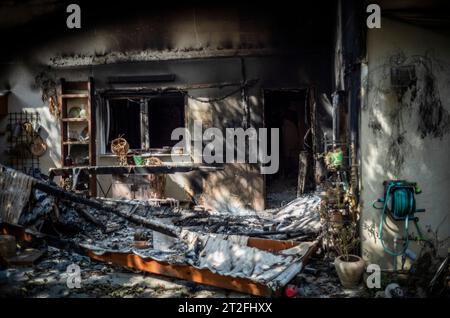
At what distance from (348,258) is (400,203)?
0.95m

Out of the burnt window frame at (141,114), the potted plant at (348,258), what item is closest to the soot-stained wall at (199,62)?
the burnt window frame at (141,114)

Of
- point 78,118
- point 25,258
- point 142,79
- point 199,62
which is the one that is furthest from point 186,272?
point 78,118

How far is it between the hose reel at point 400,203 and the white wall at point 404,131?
0.31 ft

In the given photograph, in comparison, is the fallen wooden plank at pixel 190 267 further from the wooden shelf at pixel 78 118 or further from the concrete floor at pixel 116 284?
the wooden shelf at pixel 78 118

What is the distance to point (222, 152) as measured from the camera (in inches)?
355

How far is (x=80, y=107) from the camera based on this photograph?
9703 mm

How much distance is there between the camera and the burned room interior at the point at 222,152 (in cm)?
443

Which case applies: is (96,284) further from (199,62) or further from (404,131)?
(199,62)

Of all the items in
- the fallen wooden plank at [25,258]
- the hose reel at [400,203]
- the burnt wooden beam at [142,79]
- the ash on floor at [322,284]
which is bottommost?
the ash on floor at [322,284]

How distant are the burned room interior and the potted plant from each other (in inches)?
1.1

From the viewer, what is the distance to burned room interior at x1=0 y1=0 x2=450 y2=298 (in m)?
4.43

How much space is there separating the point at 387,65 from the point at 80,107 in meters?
8.06
